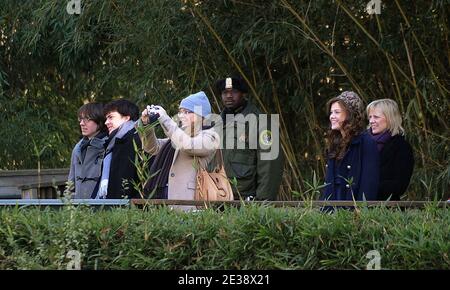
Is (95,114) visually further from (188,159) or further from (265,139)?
(188,159)

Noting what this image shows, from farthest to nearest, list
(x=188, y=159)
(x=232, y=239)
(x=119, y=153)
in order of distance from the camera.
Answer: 1. (x=119, y=153)
2. (x=188, y=159)
3. (x=232, y=239)

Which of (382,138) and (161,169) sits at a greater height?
(382,138)

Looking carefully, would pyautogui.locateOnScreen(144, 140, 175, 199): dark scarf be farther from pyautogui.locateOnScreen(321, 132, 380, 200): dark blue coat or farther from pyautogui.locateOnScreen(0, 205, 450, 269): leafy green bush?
pyautogui.locateOnScreen(0, 205, 450, 269): leafy green bush

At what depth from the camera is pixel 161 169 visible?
5.78 m

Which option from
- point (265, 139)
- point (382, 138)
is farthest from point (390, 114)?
point (265, 139)

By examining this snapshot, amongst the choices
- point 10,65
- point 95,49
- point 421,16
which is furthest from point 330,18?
point 10,65

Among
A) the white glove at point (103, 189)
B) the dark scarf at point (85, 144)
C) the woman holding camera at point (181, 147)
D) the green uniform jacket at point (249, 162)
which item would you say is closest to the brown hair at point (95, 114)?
the dark scarf at point (85, 144)

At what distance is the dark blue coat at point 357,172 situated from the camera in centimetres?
543

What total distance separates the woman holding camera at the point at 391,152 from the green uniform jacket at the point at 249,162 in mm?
775

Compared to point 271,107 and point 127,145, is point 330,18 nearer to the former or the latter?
point 271,107

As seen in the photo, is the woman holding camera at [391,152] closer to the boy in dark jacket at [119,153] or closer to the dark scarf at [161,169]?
the dark scarf at [161,169]

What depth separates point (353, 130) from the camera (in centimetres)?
550

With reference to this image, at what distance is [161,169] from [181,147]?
241mm

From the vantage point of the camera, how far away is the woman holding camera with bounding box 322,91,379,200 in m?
5.43
